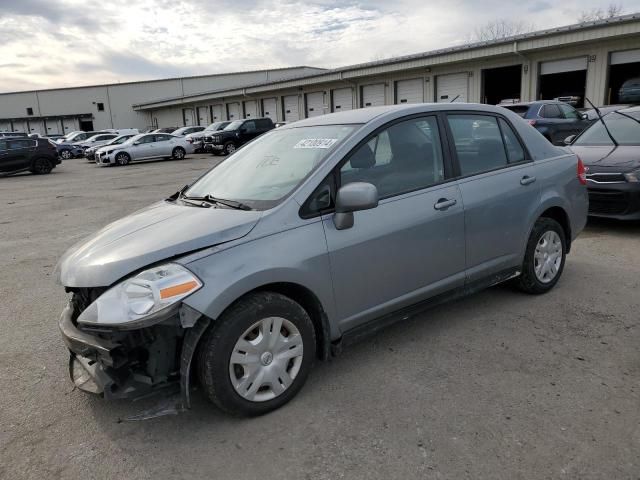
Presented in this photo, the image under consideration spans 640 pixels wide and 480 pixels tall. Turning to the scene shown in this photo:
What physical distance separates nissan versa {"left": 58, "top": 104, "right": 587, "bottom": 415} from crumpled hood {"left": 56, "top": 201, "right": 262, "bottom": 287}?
12mm

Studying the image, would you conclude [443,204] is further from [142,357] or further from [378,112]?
[142,357]

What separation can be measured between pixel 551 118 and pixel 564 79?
36.4 ft

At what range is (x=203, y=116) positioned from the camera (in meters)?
49.5

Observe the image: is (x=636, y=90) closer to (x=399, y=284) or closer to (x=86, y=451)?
(x=399, y=284)

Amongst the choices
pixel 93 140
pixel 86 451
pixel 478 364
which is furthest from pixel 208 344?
pixel 93 140

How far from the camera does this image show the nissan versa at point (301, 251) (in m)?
2.68

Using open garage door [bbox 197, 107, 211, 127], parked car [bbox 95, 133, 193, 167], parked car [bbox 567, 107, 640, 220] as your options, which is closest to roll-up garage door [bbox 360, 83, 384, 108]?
parked car [bbox 95, 133, 193, 167]

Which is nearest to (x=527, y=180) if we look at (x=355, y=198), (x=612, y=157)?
(x=355, y=198)

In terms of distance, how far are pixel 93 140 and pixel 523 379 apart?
35415mm

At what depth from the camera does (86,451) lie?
8.90ft

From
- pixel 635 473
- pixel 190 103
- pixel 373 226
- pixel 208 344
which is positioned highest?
pixel 190 103

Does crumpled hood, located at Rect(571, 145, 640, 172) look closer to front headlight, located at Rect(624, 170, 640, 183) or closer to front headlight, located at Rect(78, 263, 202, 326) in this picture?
front headlight, located at Rect(624, 170, 640, 183)

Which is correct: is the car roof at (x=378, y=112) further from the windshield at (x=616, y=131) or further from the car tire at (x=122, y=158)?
the car tire at (x=122, y=158)

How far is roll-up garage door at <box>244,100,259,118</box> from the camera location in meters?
40.2
